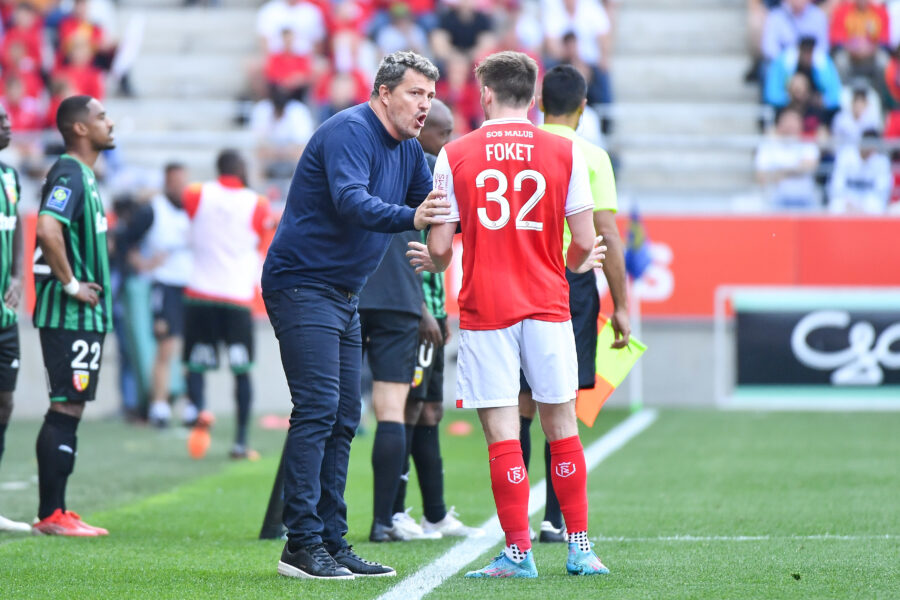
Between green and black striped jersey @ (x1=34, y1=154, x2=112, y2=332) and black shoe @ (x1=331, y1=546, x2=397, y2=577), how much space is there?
7.66 ft

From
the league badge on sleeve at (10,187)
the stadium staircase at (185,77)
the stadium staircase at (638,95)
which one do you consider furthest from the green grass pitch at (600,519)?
the stadium staircase at (185,77)

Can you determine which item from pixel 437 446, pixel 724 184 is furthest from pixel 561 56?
pixel 437 446

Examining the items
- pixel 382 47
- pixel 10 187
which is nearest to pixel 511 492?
pixel 10 187

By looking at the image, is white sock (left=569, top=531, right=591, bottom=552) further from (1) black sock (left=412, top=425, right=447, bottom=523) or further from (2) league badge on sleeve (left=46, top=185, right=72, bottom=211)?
(2) league badge on sleeve (left=46, top=185, right=72, bottom=211)

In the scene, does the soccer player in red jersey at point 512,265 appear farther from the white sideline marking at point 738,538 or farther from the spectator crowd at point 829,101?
the spectator crowd at point 829,101

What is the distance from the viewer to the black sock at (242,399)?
11.5m

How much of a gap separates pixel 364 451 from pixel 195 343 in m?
1.59

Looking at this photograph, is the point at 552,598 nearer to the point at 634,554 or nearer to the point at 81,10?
the point at 634,554

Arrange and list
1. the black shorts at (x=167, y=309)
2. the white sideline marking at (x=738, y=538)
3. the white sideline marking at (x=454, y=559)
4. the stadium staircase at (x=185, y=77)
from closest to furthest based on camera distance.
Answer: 1. the white sideline marking at (x=454, y=559)
2. the white sideline marking at (x=738, y=538)
3. the black shorts at (x=167, y=309)
4. the stadium staircase at (x=185, y=77)

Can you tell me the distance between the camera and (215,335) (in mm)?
11672

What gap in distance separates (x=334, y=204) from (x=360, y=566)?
4.86 feet

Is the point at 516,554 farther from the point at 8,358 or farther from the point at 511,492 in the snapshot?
the point at 8,358

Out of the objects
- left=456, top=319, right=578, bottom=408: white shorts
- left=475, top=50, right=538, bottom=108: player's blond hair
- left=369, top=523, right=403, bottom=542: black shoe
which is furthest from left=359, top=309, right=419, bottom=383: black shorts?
left=475, top=50, right=538, bottom=108: player's blond hair

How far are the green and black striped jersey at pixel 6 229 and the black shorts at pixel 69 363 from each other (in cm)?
25
